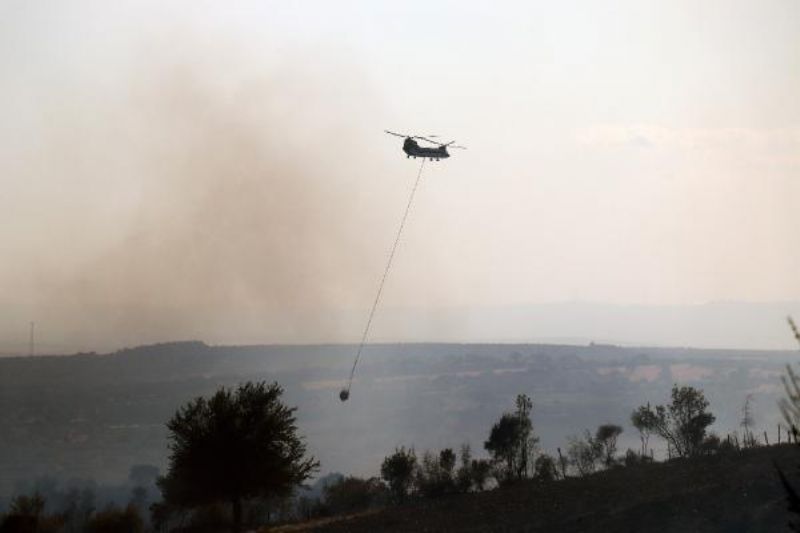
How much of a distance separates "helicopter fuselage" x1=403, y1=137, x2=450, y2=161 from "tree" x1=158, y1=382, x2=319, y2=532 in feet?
55.6

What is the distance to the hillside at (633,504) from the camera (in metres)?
34.8

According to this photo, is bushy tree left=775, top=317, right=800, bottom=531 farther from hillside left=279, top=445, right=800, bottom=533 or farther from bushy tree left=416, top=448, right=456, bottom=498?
bushy tree left=416, top=448, right=456, bottom=498

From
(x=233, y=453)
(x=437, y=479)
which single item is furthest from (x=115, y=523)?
(x=437, y=479)

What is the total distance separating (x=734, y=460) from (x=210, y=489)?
3012cm

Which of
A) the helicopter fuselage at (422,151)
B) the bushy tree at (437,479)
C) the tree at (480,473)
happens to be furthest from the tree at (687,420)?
the helicopter fuselage at (422,151)

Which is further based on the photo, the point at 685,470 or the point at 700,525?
the point at 685,470

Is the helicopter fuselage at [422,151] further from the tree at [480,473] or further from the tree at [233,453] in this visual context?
the tree at [480,473]

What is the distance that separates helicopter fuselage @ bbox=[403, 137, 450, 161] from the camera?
5112 cm

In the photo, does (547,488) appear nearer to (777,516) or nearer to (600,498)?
(600,498)

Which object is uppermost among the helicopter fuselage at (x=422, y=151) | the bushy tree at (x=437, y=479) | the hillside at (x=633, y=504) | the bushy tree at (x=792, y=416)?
the helicopter fuselage at (x=422, y=151)

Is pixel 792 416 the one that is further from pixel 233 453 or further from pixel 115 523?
pixel 115 523

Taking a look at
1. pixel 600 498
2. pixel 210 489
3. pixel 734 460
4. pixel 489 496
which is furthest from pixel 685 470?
pixel 210 489

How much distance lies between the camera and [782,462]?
134 ft

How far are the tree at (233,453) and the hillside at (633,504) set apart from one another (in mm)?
3379
